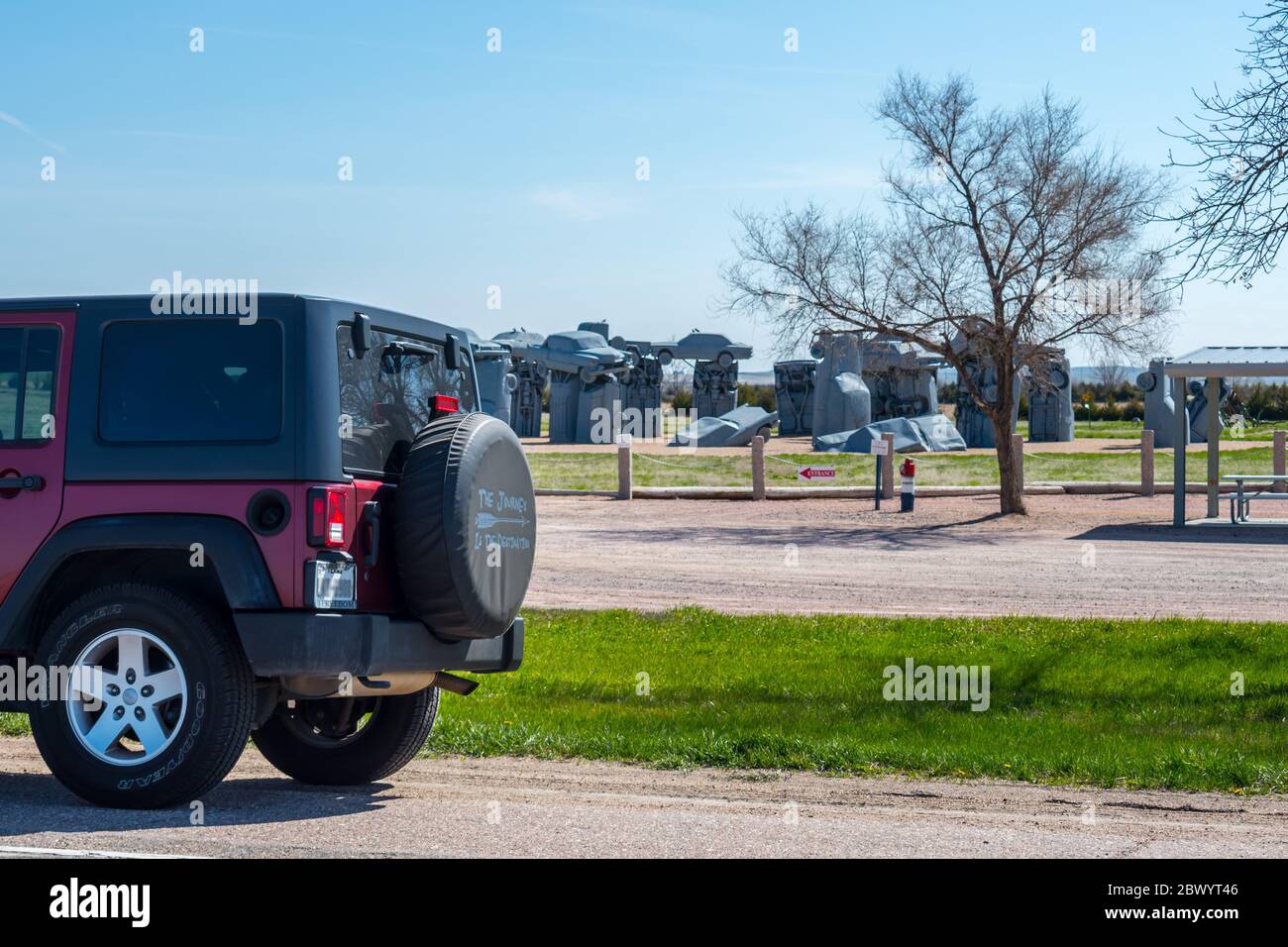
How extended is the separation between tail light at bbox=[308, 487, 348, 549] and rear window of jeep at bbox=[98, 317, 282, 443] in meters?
0.36

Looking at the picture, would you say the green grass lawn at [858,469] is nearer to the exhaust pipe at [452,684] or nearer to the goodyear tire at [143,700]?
the exhaust pipe at [452,684]

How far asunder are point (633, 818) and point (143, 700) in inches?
85.4

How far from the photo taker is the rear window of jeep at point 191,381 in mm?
6309

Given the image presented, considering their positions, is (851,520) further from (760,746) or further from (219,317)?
(219,317)

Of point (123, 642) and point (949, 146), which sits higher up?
point (949, 146)

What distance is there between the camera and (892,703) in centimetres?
963

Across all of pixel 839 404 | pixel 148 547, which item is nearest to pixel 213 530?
pixel 148 547

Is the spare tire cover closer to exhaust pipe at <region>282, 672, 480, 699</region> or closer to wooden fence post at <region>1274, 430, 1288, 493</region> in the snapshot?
exhaust pipe at <region>282, 672, 480, 699</region>

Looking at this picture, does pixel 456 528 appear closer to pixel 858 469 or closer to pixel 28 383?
pixel 28 383

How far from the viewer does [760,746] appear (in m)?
8.20

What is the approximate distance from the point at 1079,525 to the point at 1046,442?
92.3 ft

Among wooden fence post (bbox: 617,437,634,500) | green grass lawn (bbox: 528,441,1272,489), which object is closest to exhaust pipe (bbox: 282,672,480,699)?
wooden fence post (bbox: 617,437,634,500)

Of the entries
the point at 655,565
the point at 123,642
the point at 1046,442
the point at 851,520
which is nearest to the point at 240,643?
the point at 123,642

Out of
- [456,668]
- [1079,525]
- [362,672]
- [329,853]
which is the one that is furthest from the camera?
[1079,525]
